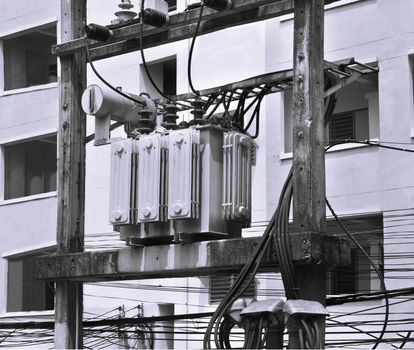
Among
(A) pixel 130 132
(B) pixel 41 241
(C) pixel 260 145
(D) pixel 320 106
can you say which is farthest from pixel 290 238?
(B) pixel 41 241

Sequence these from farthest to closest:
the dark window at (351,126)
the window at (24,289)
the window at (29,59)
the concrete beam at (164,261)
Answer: the window at (29,59)
the window at (24,289)
the dark window at (351,126)
the concrete beam at (164,261)

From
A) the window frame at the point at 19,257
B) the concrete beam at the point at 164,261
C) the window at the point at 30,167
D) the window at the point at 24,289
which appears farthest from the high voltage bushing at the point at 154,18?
the window at the point at 30,167

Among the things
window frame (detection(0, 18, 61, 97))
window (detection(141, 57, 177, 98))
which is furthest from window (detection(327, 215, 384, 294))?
window frame (detection(0, 18, 61, 97))

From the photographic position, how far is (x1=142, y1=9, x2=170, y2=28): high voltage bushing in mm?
11938

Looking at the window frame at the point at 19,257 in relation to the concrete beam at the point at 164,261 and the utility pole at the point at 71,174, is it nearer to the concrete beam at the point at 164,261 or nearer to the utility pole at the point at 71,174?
the utility pole at the point at 71,174

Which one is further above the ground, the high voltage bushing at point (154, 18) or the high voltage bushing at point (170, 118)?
the high voltage bushing at point (154, 18)

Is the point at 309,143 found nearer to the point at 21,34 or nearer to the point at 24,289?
the point at 24,289

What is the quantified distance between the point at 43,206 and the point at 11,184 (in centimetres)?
186

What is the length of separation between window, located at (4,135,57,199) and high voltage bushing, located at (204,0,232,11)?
77.6 ft

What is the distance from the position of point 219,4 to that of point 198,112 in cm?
104

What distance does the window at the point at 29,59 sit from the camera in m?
35.5

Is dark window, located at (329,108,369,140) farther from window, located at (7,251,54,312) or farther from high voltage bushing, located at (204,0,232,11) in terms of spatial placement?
high voltage bushing, located at (204,0,232,11)

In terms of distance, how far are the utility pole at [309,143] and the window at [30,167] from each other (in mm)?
24641

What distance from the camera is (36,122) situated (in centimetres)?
3412
